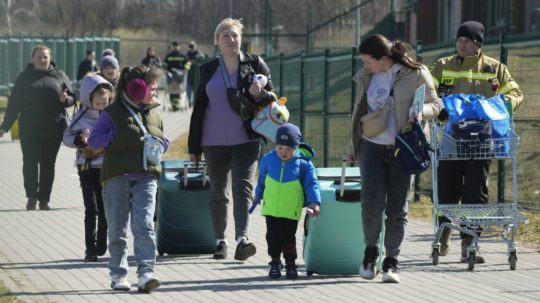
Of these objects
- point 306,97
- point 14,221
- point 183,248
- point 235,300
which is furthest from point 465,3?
point 235,300

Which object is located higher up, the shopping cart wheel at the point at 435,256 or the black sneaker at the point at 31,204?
the black sneaker at the point at 31,204

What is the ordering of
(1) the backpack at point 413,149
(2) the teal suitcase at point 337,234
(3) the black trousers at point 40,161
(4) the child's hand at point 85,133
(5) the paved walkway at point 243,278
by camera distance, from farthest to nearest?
(3) the black trousers at point 40,161
(4) the child's hand at point 85,133
(2) the teal suitcase at point 337,234
(1) the backpack at point 413,149
(5) the paved walkway at point 243,278

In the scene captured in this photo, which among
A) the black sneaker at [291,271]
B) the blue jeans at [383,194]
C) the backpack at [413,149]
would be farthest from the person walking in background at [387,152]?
the black sneaker at [291,271]

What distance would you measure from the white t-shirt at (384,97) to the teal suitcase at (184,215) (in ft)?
7.12

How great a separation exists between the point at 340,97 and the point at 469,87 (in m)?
7.20

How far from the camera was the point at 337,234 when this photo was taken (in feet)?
36.1

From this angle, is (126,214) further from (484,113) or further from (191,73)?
(191,73)

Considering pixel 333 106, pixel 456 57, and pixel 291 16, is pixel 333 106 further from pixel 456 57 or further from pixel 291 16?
pixel 291 16

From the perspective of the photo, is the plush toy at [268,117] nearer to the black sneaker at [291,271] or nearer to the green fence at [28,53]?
the black sneaker at [291,271]

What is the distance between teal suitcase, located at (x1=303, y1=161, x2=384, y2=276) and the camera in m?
11.0

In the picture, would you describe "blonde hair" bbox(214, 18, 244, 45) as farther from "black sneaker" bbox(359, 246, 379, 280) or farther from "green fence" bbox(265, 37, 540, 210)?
"green fence" bbox(265, 37, 540, 210)

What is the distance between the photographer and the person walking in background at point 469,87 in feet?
39.0

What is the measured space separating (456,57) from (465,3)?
73.8 feet

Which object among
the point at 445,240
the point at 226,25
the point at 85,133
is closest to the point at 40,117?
the point at 85,133
